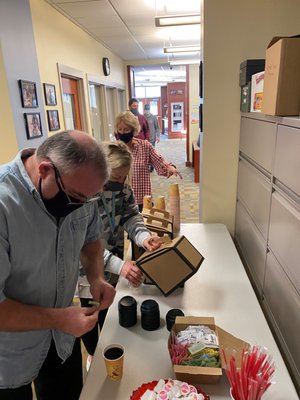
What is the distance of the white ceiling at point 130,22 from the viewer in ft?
11.9

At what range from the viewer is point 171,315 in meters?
1.17

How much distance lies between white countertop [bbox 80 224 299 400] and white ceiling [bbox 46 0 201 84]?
10.7ft

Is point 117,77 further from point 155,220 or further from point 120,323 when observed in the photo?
→ point 120,323

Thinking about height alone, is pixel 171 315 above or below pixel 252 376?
below

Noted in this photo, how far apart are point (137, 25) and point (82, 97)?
1341 millimetres

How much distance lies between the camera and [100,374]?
0.97m

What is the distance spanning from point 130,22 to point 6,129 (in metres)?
2.81

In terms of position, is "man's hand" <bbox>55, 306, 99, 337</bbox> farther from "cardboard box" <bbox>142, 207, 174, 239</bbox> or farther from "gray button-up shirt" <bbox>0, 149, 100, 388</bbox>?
"cardboard box" <bbox>142, 207, 174, 239</bbox>

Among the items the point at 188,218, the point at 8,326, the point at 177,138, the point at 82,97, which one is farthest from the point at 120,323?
the point at 177,138

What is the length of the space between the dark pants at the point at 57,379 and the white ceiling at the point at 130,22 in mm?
3630

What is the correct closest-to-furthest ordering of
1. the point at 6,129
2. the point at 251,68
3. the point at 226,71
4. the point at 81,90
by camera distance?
the point at 251,68
the point at 226,71
the point at 6,129
the point at 81,90

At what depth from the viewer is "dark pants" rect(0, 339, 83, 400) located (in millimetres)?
1145

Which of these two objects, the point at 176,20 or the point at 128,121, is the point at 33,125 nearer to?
the point at 128,121

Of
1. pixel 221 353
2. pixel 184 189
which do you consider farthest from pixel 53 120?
pixel 221 353
